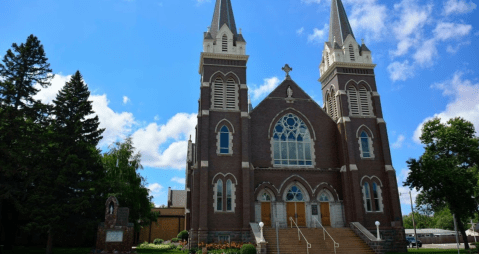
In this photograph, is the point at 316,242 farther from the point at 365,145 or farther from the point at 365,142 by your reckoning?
the point at 365,142

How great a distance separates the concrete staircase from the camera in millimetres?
21672

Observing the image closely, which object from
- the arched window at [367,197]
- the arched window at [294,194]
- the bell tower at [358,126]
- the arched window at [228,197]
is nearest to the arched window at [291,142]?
the arched window at [294,194]

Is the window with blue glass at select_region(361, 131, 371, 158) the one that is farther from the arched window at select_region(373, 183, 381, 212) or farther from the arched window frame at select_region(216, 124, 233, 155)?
the arched window frame at select_region(216, 124, 233, 155)

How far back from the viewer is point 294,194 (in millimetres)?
26672

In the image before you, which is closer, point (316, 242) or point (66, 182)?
point (66, 182)

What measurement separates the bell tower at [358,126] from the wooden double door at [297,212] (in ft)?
10.1

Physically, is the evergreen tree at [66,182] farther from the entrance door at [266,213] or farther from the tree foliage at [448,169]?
the tree foliage at [448,169]

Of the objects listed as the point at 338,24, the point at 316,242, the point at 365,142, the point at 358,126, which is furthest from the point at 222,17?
the point at 316,242

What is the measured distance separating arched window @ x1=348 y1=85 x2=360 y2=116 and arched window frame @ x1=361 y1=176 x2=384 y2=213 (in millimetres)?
5227

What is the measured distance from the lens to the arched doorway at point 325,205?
1041 inches

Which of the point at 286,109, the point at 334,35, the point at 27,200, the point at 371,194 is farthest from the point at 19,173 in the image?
the point at 334,35

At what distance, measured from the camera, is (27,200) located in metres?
20.4

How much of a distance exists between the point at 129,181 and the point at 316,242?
573 inches

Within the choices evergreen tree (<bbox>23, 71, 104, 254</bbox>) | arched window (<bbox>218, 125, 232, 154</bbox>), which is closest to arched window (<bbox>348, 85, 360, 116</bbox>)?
arched window (<bbox>218, 125, 232, 154</bbox>)
